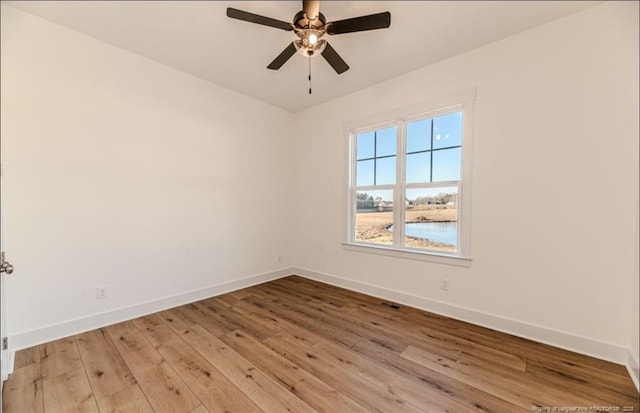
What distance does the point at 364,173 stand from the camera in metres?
3.75

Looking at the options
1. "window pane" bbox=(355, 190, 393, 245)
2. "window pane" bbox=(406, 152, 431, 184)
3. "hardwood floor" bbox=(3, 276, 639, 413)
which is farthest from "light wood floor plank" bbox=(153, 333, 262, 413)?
"window pane" bbox=(406, 152, 431, 184)

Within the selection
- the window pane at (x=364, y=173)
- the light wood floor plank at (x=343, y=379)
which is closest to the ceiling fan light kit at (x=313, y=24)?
the window pane at (x=364, y=173)

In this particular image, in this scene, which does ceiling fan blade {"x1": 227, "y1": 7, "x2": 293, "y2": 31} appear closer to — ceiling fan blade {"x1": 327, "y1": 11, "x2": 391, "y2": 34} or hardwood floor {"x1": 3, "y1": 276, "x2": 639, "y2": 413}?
ceiling fan blade {"x1": 327, "y1": 11, "x2": 391, "y2": 34}

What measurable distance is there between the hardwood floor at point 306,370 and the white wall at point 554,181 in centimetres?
31

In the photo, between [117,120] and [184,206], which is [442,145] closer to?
[184,206]

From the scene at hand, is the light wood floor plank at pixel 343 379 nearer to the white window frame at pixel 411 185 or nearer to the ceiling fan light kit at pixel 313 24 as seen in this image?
the white window frame at pixel 411 185

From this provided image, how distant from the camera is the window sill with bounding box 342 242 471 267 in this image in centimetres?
278

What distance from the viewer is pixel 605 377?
186cm

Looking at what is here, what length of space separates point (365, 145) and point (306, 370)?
2.81 metres

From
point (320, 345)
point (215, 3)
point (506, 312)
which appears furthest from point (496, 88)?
point (320, 345)

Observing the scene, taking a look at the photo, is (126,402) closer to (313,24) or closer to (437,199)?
(313,24)

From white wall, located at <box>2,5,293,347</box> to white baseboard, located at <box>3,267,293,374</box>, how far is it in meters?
0.02

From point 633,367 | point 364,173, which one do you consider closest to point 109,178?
point 364,173

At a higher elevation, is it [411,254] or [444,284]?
[411,254]
